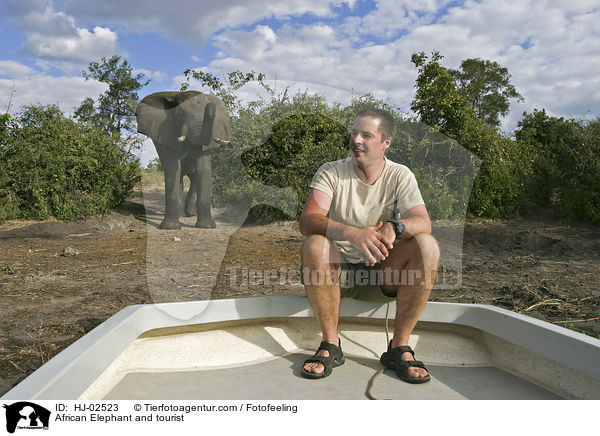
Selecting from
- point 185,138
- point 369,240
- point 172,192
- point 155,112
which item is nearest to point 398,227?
point 369,240

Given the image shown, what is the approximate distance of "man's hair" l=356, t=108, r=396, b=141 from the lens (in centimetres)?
190

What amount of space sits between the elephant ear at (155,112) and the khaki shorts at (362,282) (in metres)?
6.08

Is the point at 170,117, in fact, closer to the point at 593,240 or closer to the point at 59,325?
the point at 59,325

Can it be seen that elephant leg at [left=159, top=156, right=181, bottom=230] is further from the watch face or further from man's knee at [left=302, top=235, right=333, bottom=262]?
the watch face

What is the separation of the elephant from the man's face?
4.72 meters

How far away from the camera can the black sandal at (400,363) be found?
1695 millimetres

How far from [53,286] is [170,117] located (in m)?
3.91

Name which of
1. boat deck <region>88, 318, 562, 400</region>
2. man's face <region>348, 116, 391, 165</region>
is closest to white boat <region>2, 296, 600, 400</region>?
boat deck <region>88, 318, 562, 400</region>

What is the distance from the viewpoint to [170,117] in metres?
7.39

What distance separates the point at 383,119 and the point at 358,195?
32 cm

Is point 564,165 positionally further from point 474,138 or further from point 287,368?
point 287,368

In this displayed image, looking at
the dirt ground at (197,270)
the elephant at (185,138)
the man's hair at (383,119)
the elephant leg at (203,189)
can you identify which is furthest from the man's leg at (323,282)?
the elephant leg at (203,189)

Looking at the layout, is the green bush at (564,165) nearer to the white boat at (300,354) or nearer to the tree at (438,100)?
the tree at (438,100)
